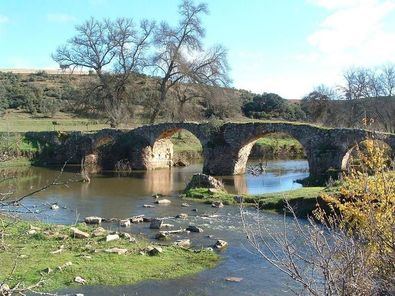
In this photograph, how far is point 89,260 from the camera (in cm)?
1341

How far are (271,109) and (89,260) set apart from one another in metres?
58.1

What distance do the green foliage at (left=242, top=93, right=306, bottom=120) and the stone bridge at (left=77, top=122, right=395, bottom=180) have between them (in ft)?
87.5

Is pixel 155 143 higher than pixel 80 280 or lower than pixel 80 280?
higher

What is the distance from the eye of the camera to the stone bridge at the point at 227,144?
101 feet

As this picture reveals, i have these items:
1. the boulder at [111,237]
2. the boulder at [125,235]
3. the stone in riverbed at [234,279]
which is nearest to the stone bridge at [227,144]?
the boulder at [125,235]

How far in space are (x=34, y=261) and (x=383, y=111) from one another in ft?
141

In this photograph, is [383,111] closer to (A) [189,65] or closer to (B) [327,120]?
(B) [327,120]

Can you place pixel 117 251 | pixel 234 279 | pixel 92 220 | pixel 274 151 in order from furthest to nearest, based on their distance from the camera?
pixel 274 151 < pixel 92 220 < pixel 117 251 < pixel 234 279

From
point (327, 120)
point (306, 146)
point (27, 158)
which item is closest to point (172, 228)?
point (306, 146)

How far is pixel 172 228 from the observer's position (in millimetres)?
18219

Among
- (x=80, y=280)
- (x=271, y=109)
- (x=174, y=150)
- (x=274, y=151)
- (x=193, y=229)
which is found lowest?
(x=80, y=280)

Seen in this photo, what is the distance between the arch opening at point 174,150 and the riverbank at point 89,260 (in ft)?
81.7

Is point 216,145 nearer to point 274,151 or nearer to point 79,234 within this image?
point 274,151

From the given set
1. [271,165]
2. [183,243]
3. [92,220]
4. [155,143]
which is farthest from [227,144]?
[183,243]
